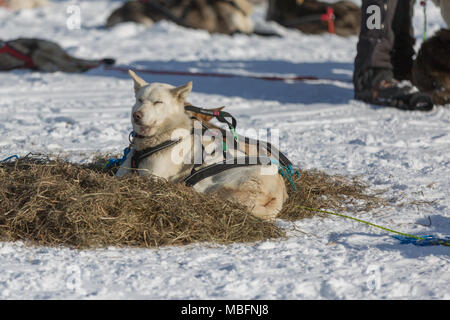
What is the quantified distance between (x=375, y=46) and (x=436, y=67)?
0.66 meters

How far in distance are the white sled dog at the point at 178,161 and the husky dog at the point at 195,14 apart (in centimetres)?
920

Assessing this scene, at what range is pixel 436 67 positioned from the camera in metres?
7.24

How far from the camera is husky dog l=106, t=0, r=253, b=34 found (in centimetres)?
1277

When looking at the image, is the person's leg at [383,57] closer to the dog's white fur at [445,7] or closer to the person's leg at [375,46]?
the person's leg at [375,46]

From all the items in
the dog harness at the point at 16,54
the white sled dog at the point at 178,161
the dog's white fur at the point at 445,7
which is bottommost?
the white sled dog at the point at 178,161

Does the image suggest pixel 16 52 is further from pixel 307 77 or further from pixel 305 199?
pixel 305 199

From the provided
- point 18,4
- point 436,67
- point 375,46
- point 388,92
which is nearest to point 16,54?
point 375,46

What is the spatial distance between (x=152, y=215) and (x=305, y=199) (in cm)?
107

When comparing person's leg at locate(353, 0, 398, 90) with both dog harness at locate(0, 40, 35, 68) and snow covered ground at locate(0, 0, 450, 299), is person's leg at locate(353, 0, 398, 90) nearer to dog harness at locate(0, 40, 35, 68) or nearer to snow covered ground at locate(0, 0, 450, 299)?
snow covered ground at locate(0, 0, 450, 299)

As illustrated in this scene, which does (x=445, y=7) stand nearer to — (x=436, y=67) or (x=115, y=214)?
(x=436, y=67)

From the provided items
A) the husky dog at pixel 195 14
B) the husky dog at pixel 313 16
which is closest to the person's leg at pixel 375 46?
the husky dog at pixel 195 14

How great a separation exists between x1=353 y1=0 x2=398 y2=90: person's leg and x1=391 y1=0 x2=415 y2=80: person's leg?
0.12 m

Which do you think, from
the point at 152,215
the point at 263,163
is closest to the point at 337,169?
the point at 263,163

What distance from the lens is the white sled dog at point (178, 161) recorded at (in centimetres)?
369
